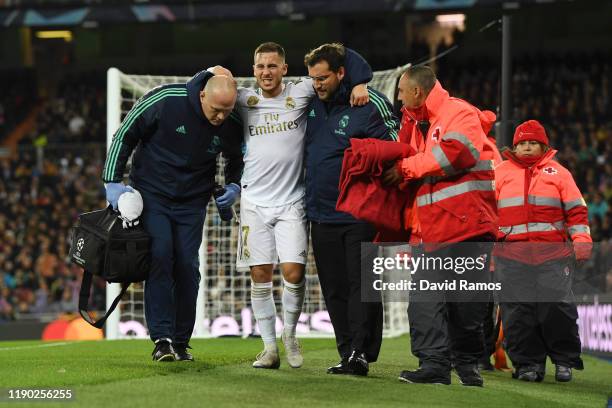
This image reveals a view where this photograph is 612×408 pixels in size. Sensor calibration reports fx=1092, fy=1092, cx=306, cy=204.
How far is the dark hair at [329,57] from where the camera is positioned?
6383mm

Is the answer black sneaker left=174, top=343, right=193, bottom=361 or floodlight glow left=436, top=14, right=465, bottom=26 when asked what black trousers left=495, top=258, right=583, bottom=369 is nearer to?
black sneaker left=174, top=343, right=193, bottom=361

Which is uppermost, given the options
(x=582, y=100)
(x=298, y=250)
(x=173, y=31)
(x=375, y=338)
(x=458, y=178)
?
(x=173, y=31)

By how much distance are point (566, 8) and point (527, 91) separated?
4.23m

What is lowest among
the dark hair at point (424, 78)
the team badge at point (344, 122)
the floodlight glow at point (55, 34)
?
the team badge at point (344, 122)

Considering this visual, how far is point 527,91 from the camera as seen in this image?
2473cm

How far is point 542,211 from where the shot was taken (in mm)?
7562

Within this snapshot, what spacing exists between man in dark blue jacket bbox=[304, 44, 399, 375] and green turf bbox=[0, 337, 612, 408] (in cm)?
25

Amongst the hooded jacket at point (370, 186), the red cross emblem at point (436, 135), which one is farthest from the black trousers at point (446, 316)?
the red cross emblem at point (436, 135)

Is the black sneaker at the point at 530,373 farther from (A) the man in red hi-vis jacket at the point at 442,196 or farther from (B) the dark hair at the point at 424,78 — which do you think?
(B) the dark hair at the point at 424,78

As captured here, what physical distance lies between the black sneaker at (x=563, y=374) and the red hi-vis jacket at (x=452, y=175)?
192 centimetres

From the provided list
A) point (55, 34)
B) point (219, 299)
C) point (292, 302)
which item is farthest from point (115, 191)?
point (55, 34)

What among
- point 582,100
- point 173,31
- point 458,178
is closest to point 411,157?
point 458,178

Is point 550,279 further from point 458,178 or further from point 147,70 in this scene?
point 147,70

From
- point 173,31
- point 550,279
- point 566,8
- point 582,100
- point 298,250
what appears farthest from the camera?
point 173,31
